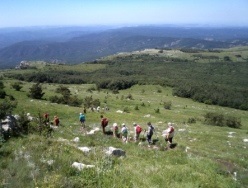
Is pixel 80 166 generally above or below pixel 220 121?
above

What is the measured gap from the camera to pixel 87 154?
50.5 feet

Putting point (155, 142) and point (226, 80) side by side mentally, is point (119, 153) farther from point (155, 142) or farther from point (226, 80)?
point (226, 80)

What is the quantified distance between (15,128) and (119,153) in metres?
7.23

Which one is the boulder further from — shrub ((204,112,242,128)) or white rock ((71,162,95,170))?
shrub ((204,112,242,128))

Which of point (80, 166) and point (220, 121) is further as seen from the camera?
point (220, 121)

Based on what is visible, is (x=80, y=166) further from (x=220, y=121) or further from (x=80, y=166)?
(x=220, y=121)

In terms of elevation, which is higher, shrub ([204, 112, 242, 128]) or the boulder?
the boulder

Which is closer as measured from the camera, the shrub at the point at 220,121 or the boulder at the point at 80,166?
the boulder at the point at 80,166

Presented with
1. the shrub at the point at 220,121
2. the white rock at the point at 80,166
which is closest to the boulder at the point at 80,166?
the white rock at the point at 80,166

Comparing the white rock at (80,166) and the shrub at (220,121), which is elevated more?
the white rock at (80,166)

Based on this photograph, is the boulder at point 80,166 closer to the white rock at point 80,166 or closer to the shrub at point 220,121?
the white rock at point 80,166

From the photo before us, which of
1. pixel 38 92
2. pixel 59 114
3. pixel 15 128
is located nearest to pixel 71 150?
pixel 15 128

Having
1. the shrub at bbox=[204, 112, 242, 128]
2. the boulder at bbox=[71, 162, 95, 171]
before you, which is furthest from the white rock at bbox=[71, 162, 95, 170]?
the shrub at bbox=[204, 112, 242, 128]

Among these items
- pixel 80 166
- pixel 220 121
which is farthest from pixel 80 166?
pixel 220 121
